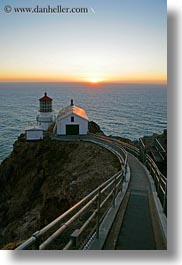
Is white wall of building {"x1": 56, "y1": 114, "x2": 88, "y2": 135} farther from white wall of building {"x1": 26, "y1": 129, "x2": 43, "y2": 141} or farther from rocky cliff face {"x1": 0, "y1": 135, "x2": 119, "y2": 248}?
white wall of building {"x1": 26, "y1": 129, "x2": 43, "y2": 141}

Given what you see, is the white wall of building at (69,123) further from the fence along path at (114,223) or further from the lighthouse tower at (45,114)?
the fence along path at (114,223)

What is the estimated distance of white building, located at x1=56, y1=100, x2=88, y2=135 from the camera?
10.3 meters

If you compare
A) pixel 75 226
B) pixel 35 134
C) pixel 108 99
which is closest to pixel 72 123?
pixel 35 134

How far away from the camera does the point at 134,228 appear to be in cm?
299

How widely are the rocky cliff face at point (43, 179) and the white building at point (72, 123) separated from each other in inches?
20.3

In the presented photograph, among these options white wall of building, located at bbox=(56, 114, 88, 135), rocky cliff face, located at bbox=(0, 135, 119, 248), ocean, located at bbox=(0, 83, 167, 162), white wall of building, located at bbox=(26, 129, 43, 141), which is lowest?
rocky cliff face, located at bbox=(0, 135, 119, 248)

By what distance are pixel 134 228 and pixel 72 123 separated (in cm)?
755

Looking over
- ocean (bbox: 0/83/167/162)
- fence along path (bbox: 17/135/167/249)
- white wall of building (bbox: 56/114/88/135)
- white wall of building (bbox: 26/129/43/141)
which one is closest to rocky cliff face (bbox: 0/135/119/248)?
white wall of building (bbox: 26/129/43/141)

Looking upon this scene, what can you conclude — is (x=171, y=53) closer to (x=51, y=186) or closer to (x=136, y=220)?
(x=136, y=220)

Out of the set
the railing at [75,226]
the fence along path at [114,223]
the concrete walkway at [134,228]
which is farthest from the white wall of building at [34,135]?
the concrete walkway at [134,228]

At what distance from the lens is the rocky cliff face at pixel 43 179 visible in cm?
606

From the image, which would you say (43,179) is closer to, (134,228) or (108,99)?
(108,99)

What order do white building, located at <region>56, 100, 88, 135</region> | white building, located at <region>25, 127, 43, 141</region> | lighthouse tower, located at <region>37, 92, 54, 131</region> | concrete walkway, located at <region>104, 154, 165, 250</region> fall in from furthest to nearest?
1. lighthouse tower, located at <region>37, 92, 54, 131</region>
2. white building, located at <region>25, 127, 43, 141</region>
3. white building, located at <region>56, 100, 88, 135</region>
4. concrete walkway, located at <region>104, 154, 165, 250</region>

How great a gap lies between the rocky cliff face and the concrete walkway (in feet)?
7.03
